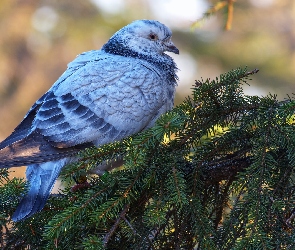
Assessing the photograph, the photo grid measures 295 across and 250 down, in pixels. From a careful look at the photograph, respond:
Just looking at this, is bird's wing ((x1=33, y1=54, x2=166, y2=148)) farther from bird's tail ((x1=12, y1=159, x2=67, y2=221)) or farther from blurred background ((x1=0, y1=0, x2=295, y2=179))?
blurred background ((x1=0, y1=0, x2=295, y2=179))

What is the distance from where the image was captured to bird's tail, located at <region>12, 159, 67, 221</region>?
10.6 ft

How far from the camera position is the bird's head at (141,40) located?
506cm

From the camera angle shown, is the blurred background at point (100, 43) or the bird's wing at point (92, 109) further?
the blurred background at point (100, 43)

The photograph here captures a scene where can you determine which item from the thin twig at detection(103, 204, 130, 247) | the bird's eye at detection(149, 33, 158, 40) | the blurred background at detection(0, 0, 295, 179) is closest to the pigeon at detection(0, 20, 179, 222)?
the bird's eye at detection(149, 33, 158, 40)

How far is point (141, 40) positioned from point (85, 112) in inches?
46.4

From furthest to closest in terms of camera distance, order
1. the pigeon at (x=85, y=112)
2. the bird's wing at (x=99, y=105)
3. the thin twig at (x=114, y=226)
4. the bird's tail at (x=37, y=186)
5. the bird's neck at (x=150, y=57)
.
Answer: the bird's neck at (x=150, y=57)
the bird's wing at (x=99, y=105)
the pigeon at (x=85, y=112)
the bird's tail at (x=37, y=186)
the thin twig at (x=114, y=226)

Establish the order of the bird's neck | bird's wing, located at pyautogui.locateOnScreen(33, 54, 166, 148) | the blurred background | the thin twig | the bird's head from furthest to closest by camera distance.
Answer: the blurred background → the bird's head → the bird's neck → bird's wing, located at pyautogui.locateOnScreen(33, 54, 166, 148) → the thin twig

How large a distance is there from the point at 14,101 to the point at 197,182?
1225cm

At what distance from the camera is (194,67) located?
1587cm

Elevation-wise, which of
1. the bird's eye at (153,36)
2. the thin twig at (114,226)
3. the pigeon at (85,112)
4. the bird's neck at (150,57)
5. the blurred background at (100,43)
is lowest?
the thin twig at (114,226)

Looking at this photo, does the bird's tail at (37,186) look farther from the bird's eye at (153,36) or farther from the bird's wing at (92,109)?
the bird's eye at (153,36)

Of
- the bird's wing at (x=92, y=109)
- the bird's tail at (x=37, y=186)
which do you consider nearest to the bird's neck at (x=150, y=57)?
the bird's wing at (x=92, y=109)

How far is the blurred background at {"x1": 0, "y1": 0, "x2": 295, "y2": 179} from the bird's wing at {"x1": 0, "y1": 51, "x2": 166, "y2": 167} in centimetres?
1003

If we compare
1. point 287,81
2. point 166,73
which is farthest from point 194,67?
point 166,73
